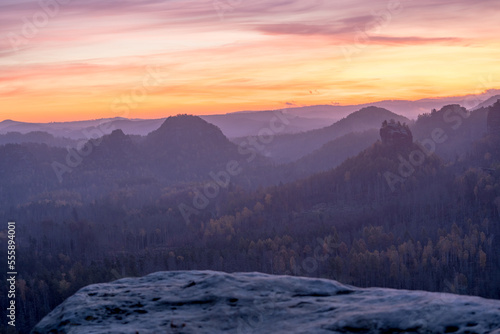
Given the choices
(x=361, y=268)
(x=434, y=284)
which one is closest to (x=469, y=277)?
(x=434, y=284)

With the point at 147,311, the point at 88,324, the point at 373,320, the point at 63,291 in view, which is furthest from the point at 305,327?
the point at 63,291

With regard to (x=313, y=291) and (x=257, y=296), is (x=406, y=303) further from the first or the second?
(x=257, y=296)

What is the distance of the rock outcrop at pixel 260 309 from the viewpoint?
38.6ft

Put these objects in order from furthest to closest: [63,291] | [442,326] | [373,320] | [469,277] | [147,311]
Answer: [469,277]
[63,291]
[147,311]
[373,320]
[442,326]

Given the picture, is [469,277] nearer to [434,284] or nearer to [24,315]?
[434,284]

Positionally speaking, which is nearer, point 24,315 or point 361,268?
point 24,315

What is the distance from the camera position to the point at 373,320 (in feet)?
40.1

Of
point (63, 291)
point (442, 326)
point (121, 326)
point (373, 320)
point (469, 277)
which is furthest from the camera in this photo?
point (469, 277)

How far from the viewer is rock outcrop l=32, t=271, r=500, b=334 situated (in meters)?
11.8

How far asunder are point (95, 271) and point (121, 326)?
193m

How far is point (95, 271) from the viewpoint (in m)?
196

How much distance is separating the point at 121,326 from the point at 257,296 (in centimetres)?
359

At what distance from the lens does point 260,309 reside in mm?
13688

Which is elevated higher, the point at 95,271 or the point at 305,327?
the point at 305,327
